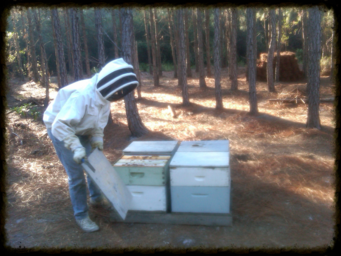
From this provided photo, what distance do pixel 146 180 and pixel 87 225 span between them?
0.93 metres

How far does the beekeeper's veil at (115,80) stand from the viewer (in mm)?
3209

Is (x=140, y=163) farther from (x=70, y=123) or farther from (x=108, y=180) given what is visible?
(x=70, y=123)

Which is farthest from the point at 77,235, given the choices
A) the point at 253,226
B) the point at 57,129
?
the point at 253,226

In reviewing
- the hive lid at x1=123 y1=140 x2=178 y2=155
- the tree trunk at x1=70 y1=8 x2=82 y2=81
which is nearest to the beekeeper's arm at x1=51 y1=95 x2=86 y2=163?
the hive lid at x1=123 y1=140 x2=178 y2=155

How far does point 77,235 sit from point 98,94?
5.60 feet

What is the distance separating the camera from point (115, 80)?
320 centimetres

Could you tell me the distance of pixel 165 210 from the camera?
3.58 meters

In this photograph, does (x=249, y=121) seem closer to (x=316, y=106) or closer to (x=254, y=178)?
(x=316, y=106)

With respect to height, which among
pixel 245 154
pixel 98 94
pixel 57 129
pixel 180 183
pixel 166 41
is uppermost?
pixel 166 41

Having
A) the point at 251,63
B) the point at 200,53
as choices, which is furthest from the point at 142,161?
the point at 200,53

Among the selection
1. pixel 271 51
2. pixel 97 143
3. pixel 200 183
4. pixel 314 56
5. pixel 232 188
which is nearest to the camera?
pixel 200 183

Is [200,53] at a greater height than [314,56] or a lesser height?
greater

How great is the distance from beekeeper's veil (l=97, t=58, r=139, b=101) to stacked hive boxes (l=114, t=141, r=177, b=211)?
34.4 inches

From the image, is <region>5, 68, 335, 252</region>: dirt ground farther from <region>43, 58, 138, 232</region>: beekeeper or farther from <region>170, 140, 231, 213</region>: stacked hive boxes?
<region>43, 58, 138, 232</region>: beekeeper
